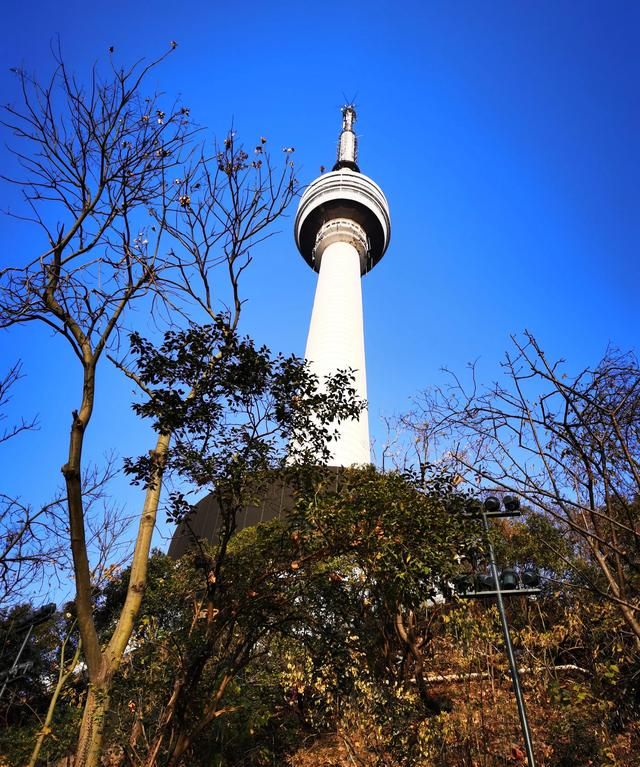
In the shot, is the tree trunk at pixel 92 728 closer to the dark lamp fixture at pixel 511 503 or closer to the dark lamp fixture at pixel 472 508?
the dark lamp fixture at pixel 472 508

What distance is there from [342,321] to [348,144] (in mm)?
23708

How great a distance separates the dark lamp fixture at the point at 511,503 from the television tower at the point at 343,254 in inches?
829

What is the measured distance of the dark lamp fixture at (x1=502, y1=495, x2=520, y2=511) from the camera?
29.5 ft

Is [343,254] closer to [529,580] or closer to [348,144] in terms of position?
[348,144]

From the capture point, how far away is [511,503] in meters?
9.03

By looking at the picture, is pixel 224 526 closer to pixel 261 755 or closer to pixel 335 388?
pixel 335 388

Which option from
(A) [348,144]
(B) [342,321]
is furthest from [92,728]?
(A) [348,144]

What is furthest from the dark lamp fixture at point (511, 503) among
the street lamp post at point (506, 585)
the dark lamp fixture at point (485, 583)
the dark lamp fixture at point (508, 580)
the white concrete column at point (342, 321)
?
the white concrete column at point (342, 321)

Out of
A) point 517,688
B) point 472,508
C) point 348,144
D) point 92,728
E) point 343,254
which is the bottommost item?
point 92,728

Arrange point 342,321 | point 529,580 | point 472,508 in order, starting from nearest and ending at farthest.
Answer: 1. point 472,508
2. point 529,580
3. point 342,321

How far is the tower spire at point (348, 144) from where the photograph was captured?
1918 inches

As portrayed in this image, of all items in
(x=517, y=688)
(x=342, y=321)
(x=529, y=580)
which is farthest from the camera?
(x=342, y=321)

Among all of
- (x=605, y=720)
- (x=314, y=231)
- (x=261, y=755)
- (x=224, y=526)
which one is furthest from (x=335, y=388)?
(x=314, y=231)

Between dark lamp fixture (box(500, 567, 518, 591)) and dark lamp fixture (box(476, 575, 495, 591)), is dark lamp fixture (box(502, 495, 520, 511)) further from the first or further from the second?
dark lamp fixture (box(476, 575, 495, 591))
